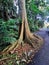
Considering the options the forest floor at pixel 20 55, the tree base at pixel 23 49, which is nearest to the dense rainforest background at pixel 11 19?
the tree base at pixel 23 49

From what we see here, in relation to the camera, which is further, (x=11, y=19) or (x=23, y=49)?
(x=11, y=19)

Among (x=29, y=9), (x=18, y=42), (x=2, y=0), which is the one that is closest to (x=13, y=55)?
(x=18, y=42)

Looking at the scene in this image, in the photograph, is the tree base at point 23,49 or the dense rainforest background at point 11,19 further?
the dense rainforest background at point 11,19

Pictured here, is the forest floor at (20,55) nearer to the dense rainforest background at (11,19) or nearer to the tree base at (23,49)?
the tree base at (23,49)

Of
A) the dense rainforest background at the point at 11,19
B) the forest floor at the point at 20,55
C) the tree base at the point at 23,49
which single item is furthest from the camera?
the dense rainforest background at the point at 11,19

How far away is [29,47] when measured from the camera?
1252 cm

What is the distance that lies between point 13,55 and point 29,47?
2.44 m

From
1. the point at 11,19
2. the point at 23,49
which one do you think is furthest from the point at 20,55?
the point at 11,19

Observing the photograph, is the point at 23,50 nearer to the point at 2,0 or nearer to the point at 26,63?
the point at 26,63

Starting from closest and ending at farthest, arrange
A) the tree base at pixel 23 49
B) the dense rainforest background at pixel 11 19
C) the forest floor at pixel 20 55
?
the forest floor at pixel 20 55 → the tree base at pixel 23 49 → the dense rainforest background at pixel 11 19

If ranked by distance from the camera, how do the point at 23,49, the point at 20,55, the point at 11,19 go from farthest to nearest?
the point at 11,19
the point at 23,49
the point at 20,55

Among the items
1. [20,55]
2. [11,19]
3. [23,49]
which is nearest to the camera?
[20,55]

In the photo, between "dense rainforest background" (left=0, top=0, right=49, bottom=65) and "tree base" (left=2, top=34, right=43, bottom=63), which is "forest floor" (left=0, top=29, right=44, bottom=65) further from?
"dense rainforest background" (left=0, top=0, right=49, bottom=65)

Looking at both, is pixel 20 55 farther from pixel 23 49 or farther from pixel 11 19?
pixel 11 19
